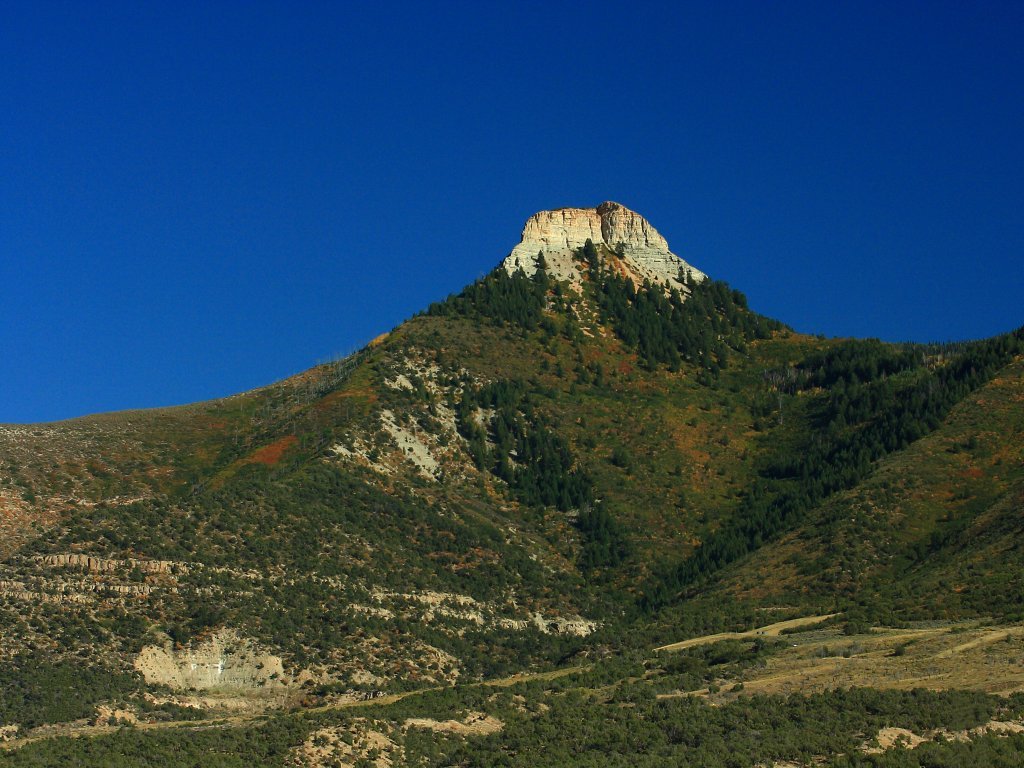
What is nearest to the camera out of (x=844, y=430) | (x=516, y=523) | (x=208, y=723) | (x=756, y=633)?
(x=208, y=723)

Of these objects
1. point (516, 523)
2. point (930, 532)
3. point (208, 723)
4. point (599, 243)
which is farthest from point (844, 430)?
point (208, 723)

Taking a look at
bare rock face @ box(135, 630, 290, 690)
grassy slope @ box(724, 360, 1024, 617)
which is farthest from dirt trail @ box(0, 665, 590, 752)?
grassy slope @ box(724, 360, 1024, 617)

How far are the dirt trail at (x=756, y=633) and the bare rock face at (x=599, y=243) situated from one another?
66595mm

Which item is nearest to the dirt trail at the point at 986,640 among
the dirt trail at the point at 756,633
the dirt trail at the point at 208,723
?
the dirt trail at the point at 756,633

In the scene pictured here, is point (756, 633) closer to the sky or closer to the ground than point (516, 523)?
closer to the ground

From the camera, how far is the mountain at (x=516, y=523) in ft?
248

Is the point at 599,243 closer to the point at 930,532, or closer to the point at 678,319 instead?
the point at 678,319

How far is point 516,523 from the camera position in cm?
11156

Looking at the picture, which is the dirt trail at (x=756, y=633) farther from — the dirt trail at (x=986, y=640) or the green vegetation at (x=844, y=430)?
the green vegetation at (x=844, y=430)

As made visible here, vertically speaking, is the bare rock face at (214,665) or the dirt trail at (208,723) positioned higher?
the bare rock face at (214,665)

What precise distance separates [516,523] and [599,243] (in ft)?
156

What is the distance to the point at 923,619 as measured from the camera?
78375 millimetres

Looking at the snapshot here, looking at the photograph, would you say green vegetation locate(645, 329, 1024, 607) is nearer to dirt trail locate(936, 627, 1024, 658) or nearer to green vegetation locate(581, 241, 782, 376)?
green vegetation locate(581, 241, 782, 376)

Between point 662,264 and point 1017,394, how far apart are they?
46263 mm
